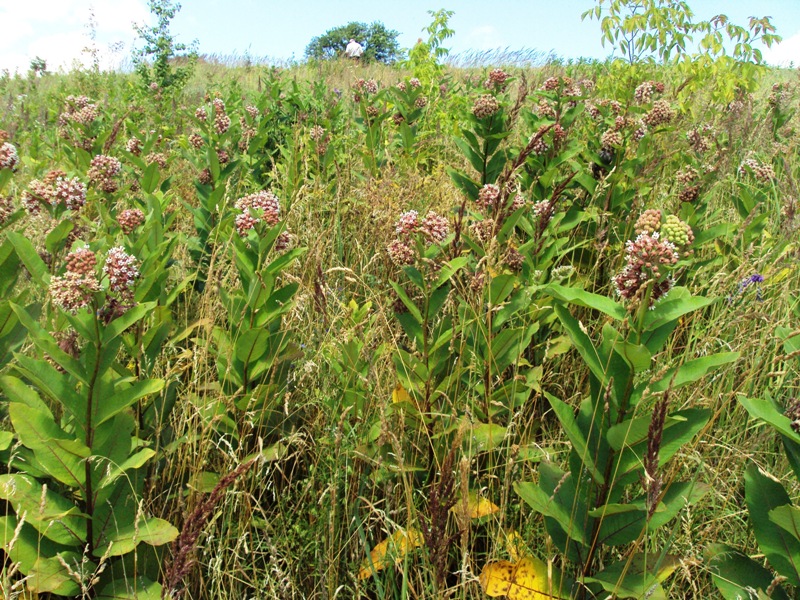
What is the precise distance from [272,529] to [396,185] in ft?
7.95

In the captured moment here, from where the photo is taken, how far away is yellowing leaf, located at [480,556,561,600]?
1618 millimetres

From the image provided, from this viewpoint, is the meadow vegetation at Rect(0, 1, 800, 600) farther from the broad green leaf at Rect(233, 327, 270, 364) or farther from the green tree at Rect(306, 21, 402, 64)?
the green tree at Rect(306, 21, 402, 64)

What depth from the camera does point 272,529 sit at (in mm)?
1920

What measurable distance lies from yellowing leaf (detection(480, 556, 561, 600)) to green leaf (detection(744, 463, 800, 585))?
505 mm

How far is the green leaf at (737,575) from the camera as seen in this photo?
1501 millimetres

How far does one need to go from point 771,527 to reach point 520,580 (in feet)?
2.02

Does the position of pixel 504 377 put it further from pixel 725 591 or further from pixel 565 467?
pixel 725 591

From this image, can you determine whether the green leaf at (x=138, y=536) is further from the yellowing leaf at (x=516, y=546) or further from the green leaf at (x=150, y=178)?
the green leaf at (x=150, y=178)

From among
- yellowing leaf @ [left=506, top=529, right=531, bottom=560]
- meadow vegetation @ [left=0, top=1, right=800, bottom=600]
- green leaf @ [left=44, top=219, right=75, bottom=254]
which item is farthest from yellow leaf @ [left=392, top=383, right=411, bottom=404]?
green leaf @ [left=44, top=219, right=75, bottom=254]

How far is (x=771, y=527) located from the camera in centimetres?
148

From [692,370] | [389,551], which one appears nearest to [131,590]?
[389,551]

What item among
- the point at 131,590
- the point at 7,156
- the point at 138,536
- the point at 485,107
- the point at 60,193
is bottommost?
the point at 131,590

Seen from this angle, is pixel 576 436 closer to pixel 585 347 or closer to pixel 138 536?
pixel 585 347

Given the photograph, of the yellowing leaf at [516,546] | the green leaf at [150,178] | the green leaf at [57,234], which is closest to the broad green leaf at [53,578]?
the green leaf at [57,234]
